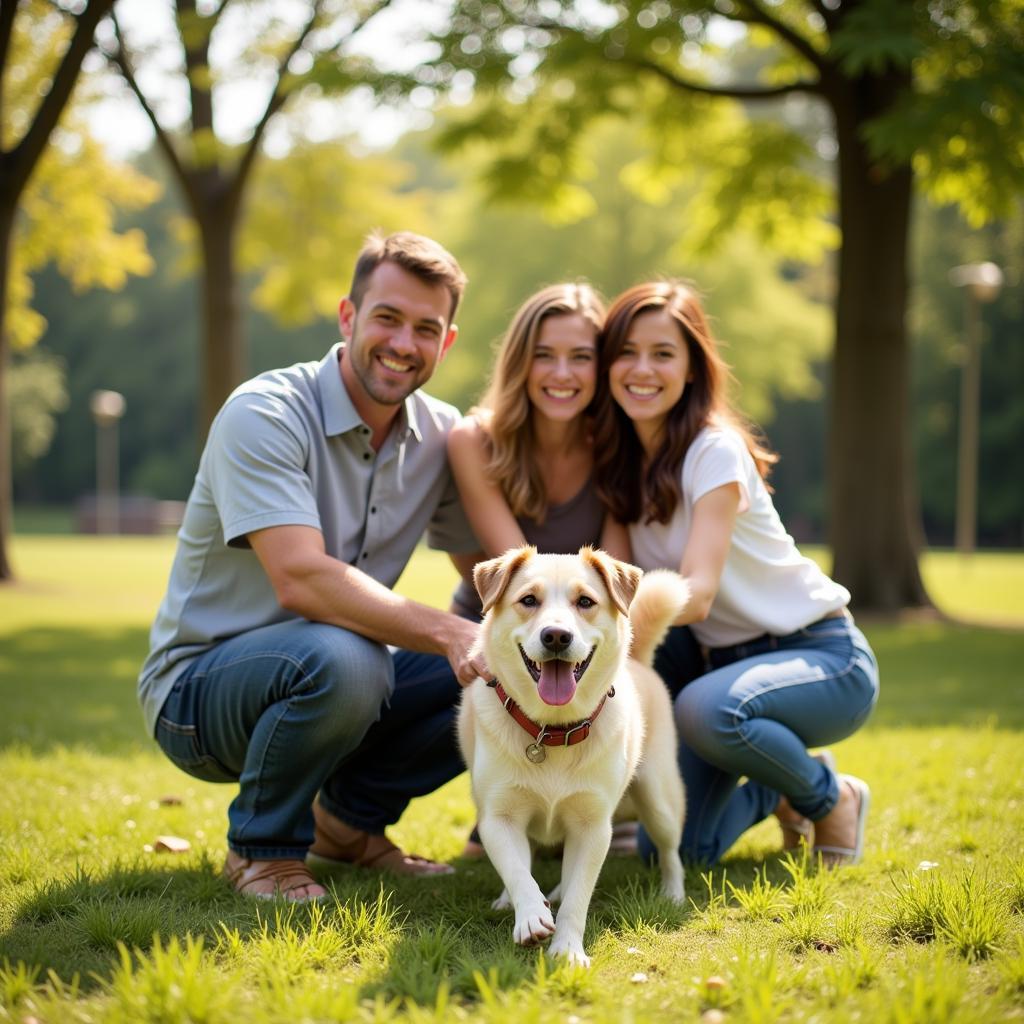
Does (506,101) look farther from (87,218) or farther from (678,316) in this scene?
(678,316)

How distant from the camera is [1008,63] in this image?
336 inches

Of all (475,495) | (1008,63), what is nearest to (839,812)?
(475,495)

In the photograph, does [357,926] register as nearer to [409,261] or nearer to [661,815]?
[661,815]

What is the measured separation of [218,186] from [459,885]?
11612mm

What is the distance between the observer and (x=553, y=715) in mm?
3205

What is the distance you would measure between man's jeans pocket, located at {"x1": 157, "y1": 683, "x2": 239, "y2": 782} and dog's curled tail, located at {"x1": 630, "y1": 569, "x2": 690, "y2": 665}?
155 cm

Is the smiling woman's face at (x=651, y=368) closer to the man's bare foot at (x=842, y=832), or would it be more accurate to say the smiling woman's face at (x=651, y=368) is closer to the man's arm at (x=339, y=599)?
the man's arm at (x=339, y=599)

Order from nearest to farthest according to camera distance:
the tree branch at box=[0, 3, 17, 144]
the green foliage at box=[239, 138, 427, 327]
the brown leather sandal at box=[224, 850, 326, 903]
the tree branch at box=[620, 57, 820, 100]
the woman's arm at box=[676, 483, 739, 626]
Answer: the brown leather sandal at box=[224, 850, 326, 903], the woman's arm at box=[676, 483, 739, 626], the tree branch at box=[0, 3, 17, 144], the tree branch at box=[620, 57, 820, 100], the green foliage at box=[239, 138, 427, 327]

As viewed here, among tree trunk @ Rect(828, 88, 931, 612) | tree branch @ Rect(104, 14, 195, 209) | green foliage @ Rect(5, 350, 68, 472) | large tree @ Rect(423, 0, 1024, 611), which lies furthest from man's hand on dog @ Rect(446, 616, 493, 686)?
green foliage @ Rect(5, 350, 68, 472)

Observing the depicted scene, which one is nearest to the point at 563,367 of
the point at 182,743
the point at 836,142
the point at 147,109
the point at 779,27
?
the point at 182,743

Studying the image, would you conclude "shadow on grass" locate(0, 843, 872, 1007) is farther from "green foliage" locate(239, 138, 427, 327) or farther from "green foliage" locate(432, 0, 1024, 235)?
"green foliage" locate(239, 138, 427, 327)

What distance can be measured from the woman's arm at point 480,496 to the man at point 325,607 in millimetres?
77

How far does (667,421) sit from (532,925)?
2.09 meters

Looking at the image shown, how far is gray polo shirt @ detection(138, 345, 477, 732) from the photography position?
3.61 meters
